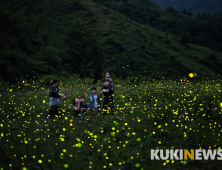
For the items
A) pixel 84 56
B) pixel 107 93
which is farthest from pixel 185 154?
pixel 84 56

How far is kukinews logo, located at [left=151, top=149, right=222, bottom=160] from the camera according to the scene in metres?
5.18

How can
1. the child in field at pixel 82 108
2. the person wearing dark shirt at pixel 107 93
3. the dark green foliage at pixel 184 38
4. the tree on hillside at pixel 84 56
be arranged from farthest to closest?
the dark green foliage at pixel 184 38 < the tree on hillside at pixel 84 56 < the person wearing dark shirt at pixel 107 93 < the child in field at pixel 82 108

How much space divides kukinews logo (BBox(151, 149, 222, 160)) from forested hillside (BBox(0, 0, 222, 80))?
76.7 feet

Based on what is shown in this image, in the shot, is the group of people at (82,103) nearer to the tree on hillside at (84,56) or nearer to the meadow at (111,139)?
the meadow at (111,139)

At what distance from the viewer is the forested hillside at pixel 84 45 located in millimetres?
31062

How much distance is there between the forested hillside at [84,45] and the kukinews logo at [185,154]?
2337 centimetres

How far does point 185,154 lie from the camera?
5348mm

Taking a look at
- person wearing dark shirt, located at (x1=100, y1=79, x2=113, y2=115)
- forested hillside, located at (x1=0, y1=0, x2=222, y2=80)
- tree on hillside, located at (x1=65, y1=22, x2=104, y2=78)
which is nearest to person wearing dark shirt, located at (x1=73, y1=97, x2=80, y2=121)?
person wearing dark shirt, located at (x1=100, y1=79, x2=113, y2=115)

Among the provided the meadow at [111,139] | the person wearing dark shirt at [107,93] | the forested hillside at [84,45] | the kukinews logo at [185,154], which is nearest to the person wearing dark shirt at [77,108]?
the meadow at [111,139]

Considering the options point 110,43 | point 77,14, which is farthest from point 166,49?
point 77,14

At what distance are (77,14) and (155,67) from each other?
83.6 feet

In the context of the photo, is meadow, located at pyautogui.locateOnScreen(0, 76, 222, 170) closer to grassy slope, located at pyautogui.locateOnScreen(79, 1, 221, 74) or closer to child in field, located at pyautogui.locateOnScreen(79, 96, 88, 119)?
child in field, located at pyautogui.locateOnScreen(79, 96, 88, 119)

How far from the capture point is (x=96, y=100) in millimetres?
8914

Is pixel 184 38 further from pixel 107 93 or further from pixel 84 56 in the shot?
pixel 107 93
